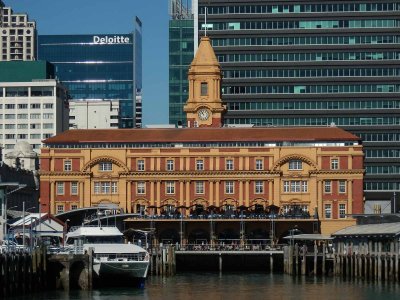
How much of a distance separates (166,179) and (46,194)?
17.3m

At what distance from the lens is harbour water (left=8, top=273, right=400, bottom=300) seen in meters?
110

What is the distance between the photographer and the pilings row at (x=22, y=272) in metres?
97.8

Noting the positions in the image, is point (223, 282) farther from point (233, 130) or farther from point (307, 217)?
point (233, 130)

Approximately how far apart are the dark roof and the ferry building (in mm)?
181

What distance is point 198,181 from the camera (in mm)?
189625

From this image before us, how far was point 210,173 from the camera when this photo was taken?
188625 mm

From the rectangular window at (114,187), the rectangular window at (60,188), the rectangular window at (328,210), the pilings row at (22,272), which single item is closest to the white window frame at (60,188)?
the rectangular window at (60,188)

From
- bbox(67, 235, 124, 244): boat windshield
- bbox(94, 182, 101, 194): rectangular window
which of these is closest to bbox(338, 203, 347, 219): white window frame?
bbox(94, 182, 101, 194): rectangular window

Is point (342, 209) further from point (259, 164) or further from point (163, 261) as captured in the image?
point (163, 261)

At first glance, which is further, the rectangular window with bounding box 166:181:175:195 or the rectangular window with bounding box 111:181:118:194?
the rectangular window with bounding box 111:181:118:194

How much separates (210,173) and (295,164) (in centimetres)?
1220

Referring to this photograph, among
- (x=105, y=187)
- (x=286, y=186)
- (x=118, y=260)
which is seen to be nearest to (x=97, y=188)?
(x=105, y=187)

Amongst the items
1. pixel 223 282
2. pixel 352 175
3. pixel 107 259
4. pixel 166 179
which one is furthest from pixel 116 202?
pixel 107 259

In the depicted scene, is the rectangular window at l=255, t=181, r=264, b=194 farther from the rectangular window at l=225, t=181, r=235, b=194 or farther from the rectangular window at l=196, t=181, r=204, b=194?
the rectangular window at l=196, t=181, r=204, b=194
